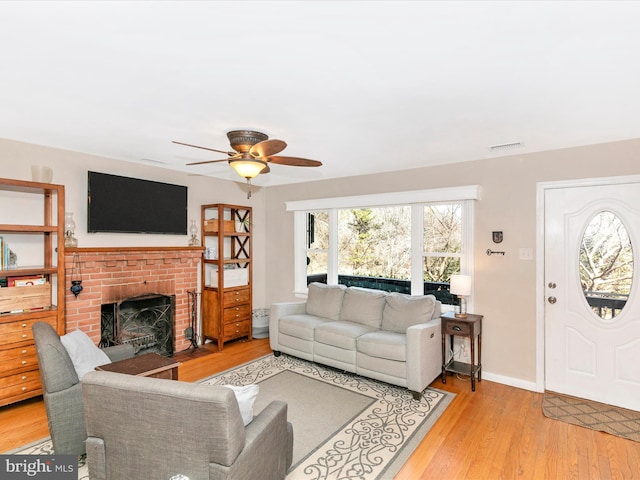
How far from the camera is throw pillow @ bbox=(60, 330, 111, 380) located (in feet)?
7.47

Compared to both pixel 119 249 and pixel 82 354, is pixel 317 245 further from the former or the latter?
pixel 82 354

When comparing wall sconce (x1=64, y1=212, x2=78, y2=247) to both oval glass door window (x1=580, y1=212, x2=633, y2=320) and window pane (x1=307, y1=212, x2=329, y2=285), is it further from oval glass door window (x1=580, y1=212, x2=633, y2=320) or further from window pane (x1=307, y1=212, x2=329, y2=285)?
oval glass door window (x1=580, y1=212, x2=633, y2=320)

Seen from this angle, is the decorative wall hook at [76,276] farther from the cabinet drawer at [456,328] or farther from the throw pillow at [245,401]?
the cabinet drawer at [456,328]

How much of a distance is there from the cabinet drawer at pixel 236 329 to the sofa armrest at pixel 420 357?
263 centimetres

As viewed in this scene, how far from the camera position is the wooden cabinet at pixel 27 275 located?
2.94 m

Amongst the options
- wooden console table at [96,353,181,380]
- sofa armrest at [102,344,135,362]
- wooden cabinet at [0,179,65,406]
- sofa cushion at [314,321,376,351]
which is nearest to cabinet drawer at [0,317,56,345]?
wooden cabinet at [0,179,65,406]

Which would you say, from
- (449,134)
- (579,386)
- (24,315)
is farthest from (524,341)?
(24,315)

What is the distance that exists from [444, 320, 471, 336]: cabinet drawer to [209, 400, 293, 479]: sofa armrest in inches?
83.4

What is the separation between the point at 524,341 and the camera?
3.54 m

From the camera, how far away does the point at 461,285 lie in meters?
3.60

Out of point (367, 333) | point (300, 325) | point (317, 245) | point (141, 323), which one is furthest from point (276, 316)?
point (141, 323)

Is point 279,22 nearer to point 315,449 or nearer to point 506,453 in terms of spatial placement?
point 315,449

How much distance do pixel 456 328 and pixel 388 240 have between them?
149cm

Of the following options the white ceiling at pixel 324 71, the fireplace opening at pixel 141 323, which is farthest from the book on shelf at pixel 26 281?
the white ceiling at pixel 324 71
